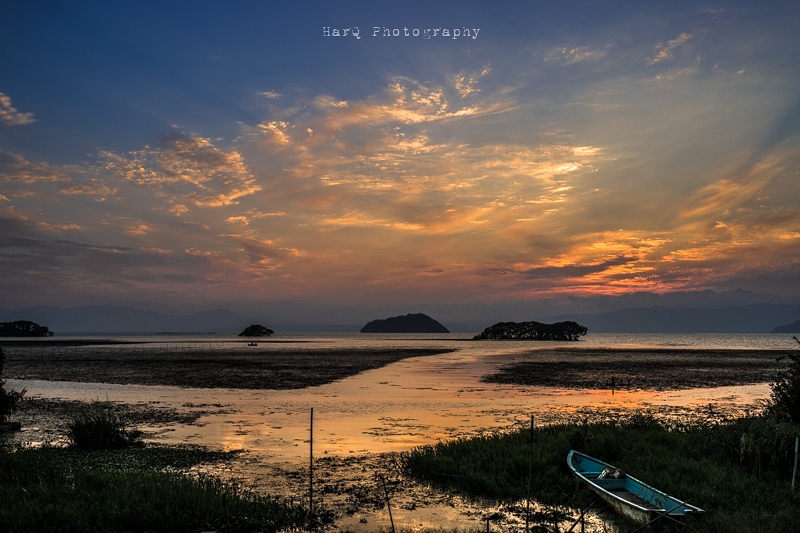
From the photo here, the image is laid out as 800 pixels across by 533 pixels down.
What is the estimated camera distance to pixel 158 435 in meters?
24.0

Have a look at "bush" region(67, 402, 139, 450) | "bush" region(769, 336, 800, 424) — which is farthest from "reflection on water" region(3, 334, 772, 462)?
"bush" region(769, 336, 800, 424)

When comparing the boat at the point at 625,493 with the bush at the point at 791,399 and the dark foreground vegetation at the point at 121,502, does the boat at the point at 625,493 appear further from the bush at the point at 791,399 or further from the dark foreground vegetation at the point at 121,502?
the bush at the point at 791,399

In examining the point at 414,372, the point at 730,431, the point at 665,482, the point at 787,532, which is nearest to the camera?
the point at 787,532

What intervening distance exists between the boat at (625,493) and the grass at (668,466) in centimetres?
39

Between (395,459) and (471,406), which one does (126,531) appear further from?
(471,406)

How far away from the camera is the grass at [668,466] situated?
42.4 ft

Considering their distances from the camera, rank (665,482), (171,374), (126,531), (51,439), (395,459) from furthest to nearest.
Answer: (171,374) < (51,439) < (395,459) < (665,482) < (126,531)

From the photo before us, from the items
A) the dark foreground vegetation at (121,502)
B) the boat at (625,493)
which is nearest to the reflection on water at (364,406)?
the dark foreground vegetation at (121,502)

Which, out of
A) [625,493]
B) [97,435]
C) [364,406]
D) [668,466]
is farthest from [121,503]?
[364,406]

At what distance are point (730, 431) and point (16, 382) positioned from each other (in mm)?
56550

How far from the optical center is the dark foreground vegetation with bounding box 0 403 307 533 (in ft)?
39.0

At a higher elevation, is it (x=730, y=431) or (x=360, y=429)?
(x=730, y=431)

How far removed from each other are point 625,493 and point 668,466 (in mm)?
2494

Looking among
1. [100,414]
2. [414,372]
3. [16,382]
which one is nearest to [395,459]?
[100,414]
